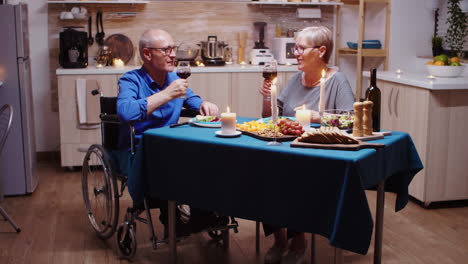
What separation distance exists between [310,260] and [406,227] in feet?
2.85

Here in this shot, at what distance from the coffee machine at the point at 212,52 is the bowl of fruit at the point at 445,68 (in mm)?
1964

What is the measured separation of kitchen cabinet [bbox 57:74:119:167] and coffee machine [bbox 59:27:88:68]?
0.47 ft

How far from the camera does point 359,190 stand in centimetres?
220

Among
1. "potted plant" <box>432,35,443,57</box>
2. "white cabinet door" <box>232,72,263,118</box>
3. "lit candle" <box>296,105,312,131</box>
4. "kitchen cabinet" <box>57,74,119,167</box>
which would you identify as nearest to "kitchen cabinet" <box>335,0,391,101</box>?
"potted plant" <box>432,35,443,57</box>

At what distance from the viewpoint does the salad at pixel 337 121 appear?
107 inches

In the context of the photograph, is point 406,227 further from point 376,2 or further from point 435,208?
point 376,2

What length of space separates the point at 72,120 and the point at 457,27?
3.43m

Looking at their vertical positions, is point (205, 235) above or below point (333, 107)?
below

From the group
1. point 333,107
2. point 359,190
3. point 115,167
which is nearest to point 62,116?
point 115,167

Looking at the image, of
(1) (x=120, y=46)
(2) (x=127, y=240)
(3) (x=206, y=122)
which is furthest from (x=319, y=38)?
(1) (x=120, y=46)

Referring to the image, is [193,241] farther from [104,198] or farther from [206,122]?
[206,122]

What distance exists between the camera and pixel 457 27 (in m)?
5.22

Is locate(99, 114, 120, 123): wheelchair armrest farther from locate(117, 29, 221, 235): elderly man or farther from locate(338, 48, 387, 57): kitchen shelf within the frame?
locate(338, 48, 387, 57): kitchen shelf

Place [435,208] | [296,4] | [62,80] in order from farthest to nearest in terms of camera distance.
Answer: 1. [296,4]
2. [62,80]
3. [435,208]
